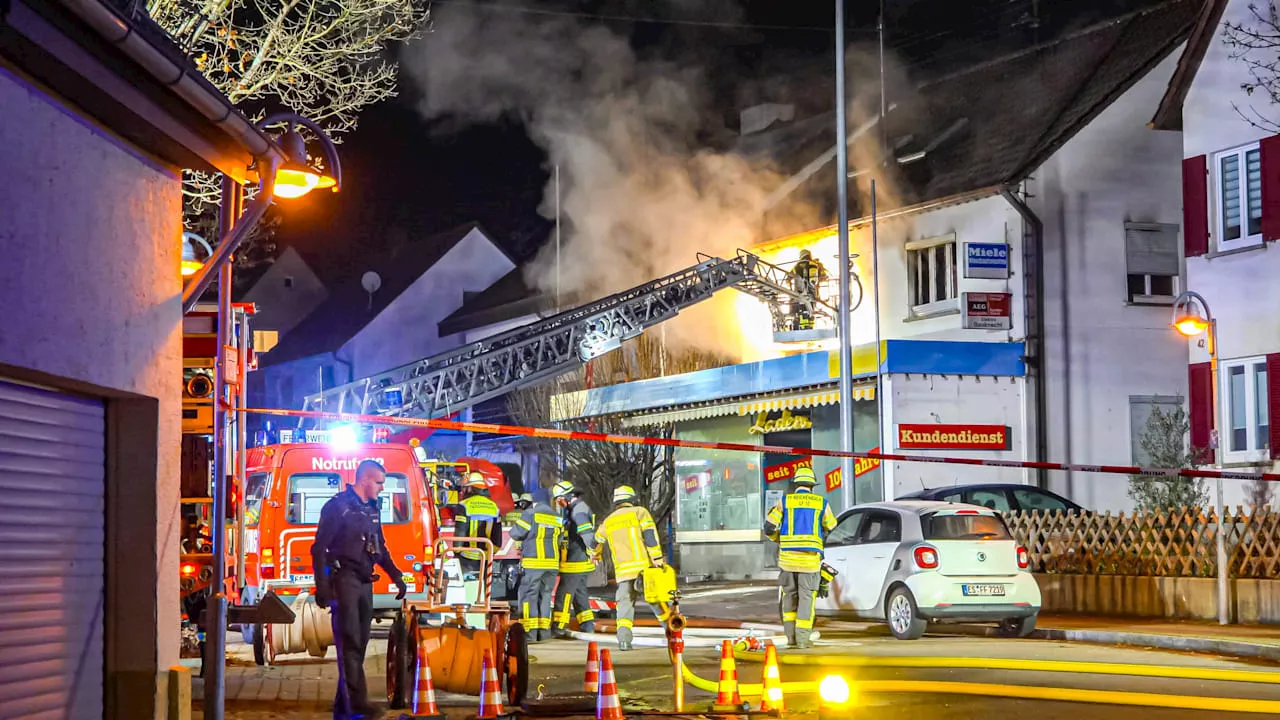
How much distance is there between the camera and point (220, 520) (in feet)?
29.7

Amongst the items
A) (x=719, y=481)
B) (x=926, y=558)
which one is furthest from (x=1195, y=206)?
(x=719, y=481)

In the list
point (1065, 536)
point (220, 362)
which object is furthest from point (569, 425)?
point (220, 362)

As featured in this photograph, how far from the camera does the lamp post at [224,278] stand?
878 cm

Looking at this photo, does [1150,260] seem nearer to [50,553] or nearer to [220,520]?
[220,520]

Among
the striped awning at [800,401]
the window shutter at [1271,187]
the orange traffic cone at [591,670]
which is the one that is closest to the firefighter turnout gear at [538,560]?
the orange traffic cone at [591,670]

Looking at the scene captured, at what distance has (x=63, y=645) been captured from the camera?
767 centimetres

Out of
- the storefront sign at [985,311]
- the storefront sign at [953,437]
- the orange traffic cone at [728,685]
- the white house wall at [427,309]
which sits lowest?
the orange traffic cone at [728,685]

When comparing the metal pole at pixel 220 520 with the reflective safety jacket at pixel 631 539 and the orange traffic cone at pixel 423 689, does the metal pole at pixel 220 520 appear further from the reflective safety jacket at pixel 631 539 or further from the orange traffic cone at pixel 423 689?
the reflective safety jacket at pixel 631 539

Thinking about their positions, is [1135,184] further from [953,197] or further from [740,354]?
[740,354]

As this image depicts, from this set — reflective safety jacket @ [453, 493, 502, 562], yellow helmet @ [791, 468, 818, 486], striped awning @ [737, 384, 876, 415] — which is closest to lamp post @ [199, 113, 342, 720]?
yellow helmet @ [791, 468, 818, 486]

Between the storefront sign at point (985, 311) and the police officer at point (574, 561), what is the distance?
11.4 m

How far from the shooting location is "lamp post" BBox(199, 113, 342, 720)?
346 inches

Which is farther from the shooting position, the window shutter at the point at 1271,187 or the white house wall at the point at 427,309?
the white house wall at the point at 427,309

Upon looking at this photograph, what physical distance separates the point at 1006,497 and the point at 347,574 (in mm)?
12751
